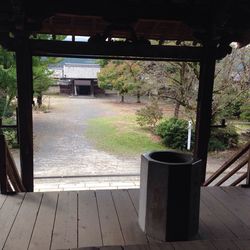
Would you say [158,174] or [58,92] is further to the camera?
[58,92]

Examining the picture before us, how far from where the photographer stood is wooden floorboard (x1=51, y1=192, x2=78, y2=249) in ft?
7.87

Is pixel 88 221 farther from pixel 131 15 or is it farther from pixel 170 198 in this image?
pixel 131 15

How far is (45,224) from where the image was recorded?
266 centimetres

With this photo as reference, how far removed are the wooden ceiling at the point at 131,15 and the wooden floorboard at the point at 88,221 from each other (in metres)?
1.88

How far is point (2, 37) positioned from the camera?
130 inches

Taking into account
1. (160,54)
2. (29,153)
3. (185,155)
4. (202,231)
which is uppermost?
(160,54)

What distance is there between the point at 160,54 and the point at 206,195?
5.80 ft

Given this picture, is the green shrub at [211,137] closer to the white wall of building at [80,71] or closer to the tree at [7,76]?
the tree at [7,76]

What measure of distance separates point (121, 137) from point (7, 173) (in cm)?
1029

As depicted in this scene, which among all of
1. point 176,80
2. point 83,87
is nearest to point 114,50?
point 176,80

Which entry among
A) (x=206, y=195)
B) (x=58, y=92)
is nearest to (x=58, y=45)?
(x=206, y=195)

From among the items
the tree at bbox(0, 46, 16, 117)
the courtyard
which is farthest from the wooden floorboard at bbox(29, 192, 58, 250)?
the tree at bbox(0, 46, 16, 117)

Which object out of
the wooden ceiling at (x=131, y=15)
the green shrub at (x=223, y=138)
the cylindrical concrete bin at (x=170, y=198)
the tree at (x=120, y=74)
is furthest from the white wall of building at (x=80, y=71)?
the cylindrical concrete bin at (x=170, y=198)

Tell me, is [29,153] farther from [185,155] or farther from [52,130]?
[52,130]
